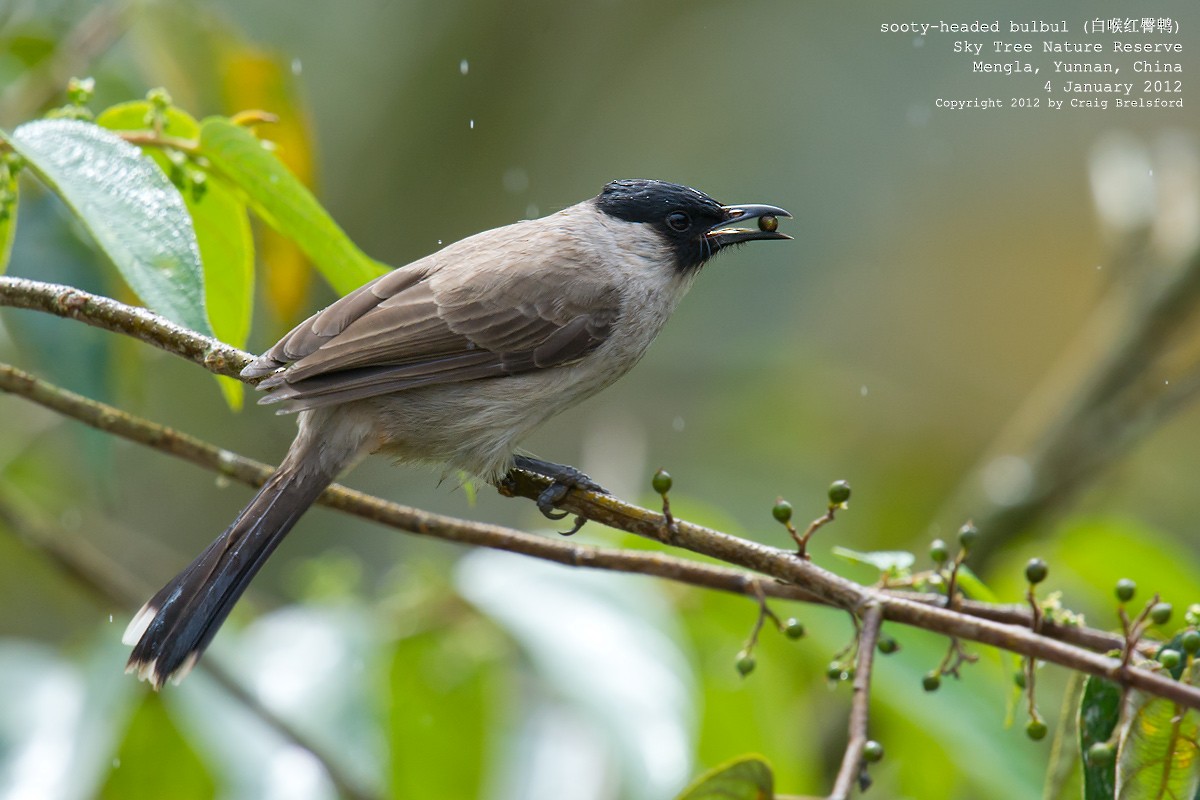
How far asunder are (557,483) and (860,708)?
1149 millimetres

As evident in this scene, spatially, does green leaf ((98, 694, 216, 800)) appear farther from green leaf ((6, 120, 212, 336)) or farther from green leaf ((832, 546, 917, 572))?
green leaf ((832, 546, 917, 572))

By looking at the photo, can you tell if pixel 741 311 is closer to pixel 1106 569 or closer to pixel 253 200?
pixel 1106 569

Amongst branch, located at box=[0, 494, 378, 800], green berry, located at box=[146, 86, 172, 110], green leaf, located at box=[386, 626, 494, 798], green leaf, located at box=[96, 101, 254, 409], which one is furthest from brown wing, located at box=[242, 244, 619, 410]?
branch, located at box=[0, 494, 378, 800]

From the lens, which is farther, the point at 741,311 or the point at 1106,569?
the point at 741,311

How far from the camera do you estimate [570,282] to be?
3.45 meters

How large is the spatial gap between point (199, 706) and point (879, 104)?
7622 millimetres

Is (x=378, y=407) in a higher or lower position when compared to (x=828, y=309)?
higher

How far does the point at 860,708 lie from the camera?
6.42 feet

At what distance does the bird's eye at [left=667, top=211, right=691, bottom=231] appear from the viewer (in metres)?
3.79

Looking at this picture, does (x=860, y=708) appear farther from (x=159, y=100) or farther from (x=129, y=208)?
(x=159, y=100)

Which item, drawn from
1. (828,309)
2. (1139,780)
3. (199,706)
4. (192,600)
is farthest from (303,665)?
(828,309)

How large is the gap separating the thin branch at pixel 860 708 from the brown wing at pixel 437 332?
4.45ft

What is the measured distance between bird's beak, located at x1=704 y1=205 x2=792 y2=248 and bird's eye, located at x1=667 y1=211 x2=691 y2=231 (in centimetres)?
7

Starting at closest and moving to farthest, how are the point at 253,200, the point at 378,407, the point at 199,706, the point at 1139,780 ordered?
1. the point at 1139,780
2. the point at 253,200
3. the point at 378,407
4. the point at 199,706
